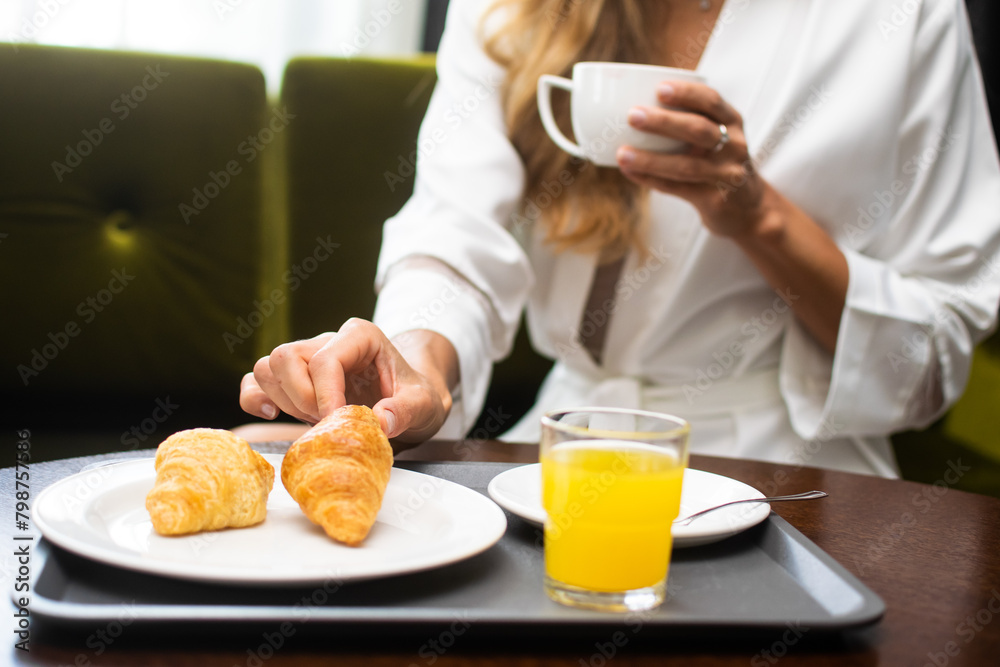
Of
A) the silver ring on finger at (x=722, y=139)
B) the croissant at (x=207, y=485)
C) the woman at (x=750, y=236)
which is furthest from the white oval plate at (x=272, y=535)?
the silver ring on finger at (x=722, y=139)

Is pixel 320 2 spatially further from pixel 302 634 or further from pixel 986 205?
pixel 302 634

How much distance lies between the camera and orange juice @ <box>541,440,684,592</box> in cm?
49

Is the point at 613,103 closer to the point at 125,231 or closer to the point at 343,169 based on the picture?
the point at 343,169

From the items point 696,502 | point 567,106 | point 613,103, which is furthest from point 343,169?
point 696,502

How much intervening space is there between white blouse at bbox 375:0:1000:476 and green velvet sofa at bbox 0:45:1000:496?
0.48 meters

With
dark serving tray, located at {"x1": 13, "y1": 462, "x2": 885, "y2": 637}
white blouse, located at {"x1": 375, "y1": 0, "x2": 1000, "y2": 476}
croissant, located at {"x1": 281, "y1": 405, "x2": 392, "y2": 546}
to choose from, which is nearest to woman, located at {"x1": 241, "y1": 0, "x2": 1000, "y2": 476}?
white blouse, located at {"x1": 375, "y1": 0, "x2": 1000, "y2": 476}

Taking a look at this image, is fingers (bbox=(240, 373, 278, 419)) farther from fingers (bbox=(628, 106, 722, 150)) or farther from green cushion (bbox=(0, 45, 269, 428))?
green cushion (bbox=(0, 45, 269, 428))

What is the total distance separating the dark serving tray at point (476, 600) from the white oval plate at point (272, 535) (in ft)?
0.05

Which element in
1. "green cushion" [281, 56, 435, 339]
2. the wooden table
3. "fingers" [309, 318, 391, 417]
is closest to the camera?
the wooden table

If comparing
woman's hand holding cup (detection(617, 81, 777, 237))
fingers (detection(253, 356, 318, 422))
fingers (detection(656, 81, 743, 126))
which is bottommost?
fingers (detection(253, 356, 318, 422))

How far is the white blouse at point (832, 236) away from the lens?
118 centimetres

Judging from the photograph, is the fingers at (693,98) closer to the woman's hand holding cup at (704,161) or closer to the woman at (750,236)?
the woman's hand holding cup at (704,161)

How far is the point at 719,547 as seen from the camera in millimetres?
611

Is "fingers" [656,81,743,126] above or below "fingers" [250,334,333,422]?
above
